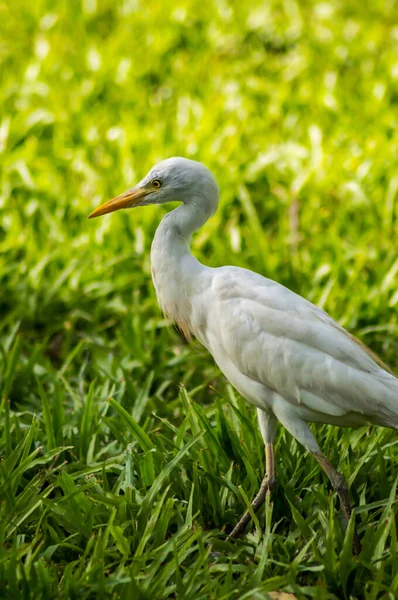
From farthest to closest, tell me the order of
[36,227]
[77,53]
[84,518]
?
[77,53]
[36,227]
[84,518]

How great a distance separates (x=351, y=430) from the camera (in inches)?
145

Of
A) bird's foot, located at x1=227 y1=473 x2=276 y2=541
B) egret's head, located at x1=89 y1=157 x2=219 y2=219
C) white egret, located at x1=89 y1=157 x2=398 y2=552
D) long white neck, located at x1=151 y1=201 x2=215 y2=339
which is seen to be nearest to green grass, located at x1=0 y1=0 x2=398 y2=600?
bird's foot, located at x1=227 y1=473 x2=276 y2=541

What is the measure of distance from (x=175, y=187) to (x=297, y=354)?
80 cm

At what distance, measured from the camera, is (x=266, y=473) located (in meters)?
3.18

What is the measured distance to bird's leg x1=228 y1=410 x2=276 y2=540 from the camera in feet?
10.3

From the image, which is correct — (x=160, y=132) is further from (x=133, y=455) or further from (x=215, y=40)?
(x=133, y=455)

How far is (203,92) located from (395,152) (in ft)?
6.39

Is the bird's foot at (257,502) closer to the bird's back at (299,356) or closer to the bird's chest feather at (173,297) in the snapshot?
the bird's back at (299,356)

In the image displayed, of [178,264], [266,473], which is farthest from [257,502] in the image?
[178,264]

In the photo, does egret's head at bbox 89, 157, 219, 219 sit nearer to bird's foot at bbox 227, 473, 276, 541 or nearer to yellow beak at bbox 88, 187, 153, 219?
yellow beak at bbox 88, 187, 153, 219

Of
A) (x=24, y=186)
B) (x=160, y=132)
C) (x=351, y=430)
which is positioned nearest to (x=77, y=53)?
(x=160, y=132)

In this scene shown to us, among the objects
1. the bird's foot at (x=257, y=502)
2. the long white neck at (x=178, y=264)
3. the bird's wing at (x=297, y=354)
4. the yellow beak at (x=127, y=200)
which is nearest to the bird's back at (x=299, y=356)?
the bird's wing at (x=297, y=354)

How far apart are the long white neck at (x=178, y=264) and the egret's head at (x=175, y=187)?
0.04m

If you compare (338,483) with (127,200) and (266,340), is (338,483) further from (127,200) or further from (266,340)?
(127,200)
